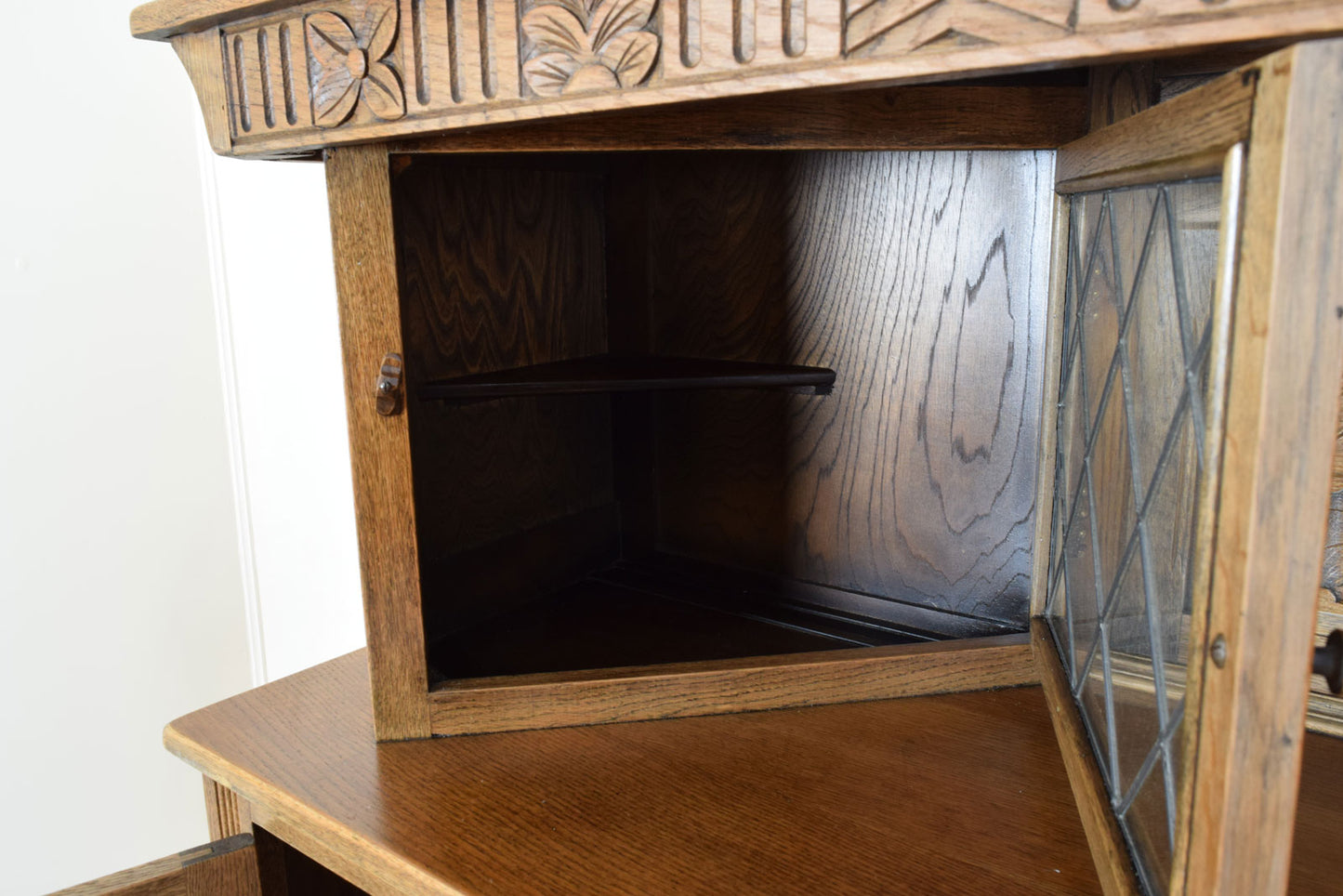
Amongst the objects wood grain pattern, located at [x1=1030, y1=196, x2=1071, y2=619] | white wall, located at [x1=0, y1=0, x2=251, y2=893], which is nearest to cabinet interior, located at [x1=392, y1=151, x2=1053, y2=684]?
wood grain pattern, located at [x1=1030, y1=196, x2=1071, y2=619]

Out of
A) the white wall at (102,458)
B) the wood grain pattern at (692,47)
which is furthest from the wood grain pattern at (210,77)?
the white wall at (102,458)

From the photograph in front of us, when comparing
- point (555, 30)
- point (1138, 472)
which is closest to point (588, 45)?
point (555, 30)

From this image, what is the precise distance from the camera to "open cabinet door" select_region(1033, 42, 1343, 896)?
41 centimetres

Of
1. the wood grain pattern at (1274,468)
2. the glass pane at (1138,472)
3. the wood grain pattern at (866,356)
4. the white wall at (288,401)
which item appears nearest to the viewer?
the wood grain pattern at (1274,468)

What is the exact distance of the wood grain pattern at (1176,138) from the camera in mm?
444

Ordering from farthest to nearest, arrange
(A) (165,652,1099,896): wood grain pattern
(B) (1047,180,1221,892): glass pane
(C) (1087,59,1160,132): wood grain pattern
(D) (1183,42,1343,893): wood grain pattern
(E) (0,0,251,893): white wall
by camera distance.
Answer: (E) (0,0,251,893): white wall
(C) (1087,59,1160,132): wood grain pattern
(A) (165,652,1099,896): wood grain pattern
(B) (1047,180,1221,892): glass pane
(D) (1183,42,1343,893): wood grain pattern

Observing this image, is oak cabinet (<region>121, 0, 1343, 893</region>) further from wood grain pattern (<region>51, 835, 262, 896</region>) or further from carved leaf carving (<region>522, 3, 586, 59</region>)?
wood grain pattern (<region>51, 835, 262, 896</region>)

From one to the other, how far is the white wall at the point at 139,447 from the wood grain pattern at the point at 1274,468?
1.58 meters

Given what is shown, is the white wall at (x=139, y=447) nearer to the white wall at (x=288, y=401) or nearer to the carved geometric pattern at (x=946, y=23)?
the white wall at (x=288, y=401)

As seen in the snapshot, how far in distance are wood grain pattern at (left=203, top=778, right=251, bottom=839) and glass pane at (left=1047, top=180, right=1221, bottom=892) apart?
2.69ft

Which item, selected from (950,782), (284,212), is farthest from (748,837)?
(284,212)

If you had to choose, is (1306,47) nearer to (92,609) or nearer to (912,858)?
(912,858)

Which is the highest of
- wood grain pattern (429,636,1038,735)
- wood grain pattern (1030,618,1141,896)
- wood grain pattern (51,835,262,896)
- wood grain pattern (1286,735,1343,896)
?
wood grain pattern (1030,618,1141,896)

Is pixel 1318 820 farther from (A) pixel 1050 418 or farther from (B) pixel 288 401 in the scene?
(B) pixel 288 401
